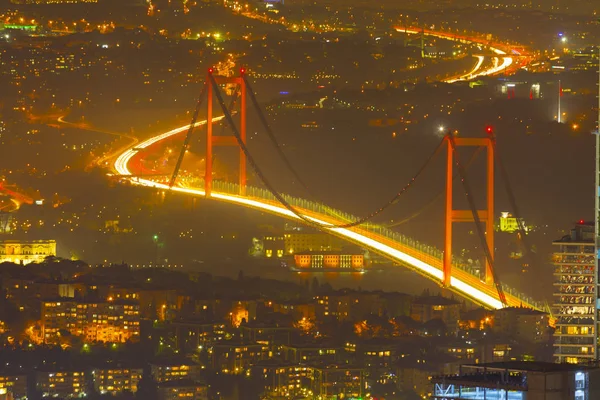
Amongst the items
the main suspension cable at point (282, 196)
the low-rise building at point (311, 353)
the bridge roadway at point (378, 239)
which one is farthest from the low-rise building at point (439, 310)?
the main suspension cable at point (282, 196)

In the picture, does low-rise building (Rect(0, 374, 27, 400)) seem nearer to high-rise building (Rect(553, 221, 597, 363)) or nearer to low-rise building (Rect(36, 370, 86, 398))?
low-rise building (Rect(36, 370, 86, 398))

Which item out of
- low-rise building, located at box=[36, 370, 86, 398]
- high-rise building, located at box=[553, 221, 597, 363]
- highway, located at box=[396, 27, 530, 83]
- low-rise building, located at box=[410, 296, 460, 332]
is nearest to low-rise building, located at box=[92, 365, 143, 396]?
low-rise building, located at box=[36, 370, 86, 398]

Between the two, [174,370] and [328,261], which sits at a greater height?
[328,261]

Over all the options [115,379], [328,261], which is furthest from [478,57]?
[115,379]

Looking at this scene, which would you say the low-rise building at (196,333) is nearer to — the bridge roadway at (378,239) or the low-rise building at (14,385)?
Result: the bridge roadway at (378,239)

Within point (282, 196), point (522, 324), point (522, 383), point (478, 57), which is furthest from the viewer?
point (478, 57)

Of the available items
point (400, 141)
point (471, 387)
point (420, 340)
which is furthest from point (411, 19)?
point (471, 387)

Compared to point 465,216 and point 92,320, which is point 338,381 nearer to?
point 465,216
